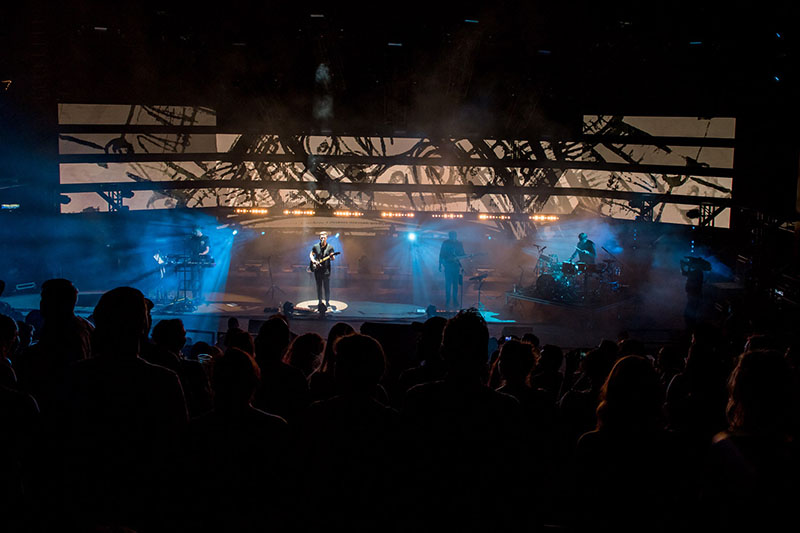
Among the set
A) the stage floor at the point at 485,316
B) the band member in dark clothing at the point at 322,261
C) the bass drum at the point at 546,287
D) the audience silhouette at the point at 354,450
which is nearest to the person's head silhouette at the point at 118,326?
the audience silhouette at the point at 354,450

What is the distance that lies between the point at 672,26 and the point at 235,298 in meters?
10.9

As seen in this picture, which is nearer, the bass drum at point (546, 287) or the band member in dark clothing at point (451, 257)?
the bass drum at point (546, 287)

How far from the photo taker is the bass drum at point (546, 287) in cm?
1302

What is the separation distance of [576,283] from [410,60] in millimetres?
6172

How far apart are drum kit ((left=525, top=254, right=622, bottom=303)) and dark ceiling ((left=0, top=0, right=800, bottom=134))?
3118 mm

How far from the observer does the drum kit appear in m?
12.7

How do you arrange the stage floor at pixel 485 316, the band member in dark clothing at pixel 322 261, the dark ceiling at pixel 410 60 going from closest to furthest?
the dark ceiling at pixel 410 60 → the stage floor at pixel 485 316 → the band member in dark clothing at pixel 322 261

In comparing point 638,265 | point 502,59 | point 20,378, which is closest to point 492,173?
point 638,265

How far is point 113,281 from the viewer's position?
14.6 m

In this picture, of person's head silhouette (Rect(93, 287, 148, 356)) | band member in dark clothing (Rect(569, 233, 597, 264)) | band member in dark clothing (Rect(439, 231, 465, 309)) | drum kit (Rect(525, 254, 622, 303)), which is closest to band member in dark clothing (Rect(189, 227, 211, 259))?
band member in dark clothing (Rect(439, 231, 465, 309))

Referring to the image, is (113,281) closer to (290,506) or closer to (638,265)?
(638,265)

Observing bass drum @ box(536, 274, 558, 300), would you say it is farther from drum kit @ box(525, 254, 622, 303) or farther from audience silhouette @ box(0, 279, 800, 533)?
audience silhouette @ box(0, 279, 800, 533)

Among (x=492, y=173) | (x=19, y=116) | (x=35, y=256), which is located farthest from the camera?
(x=492, y=173)

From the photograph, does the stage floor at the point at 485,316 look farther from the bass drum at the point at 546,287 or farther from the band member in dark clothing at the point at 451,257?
the band member in dark clothing at the point at 451,257
